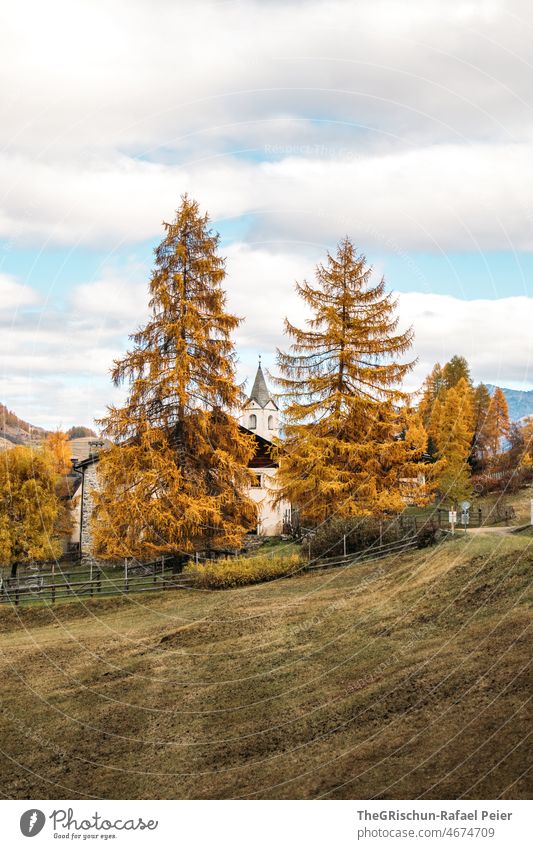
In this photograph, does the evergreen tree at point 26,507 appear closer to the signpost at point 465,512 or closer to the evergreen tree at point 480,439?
the signpost at point 465,512

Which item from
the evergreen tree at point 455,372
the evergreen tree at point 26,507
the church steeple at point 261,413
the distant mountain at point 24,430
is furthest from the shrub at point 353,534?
the evergreen tree at point 455,372

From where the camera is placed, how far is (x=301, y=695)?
10.8 metres

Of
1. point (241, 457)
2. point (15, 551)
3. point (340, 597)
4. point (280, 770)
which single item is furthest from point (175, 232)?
point (280, 770)

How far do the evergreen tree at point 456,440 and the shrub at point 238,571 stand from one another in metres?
6.64

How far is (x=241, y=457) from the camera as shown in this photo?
2181 cm

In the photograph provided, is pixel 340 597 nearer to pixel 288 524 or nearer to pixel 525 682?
pixel 525 682

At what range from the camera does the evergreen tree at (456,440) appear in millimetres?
24453

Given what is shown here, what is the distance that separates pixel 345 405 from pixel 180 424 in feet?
16.5

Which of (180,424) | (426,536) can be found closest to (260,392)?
(180,424)

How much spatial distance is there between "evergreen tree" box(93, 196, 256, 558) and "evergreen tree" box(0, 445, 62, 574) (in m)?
6.37

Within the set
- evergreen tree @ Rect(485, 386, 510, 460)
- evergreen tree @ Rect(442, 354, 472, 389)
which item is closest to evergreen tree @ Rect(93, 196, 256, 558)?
evergreen tree @ Rect(485, 386, 510, 460)

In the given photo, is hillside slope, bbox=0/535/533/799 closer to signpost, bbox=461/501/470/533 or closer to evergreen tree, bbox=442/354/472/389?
signpost, bbox=461/501/470/533

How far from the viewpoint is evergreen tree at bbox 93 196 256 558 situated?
66.0 ft
